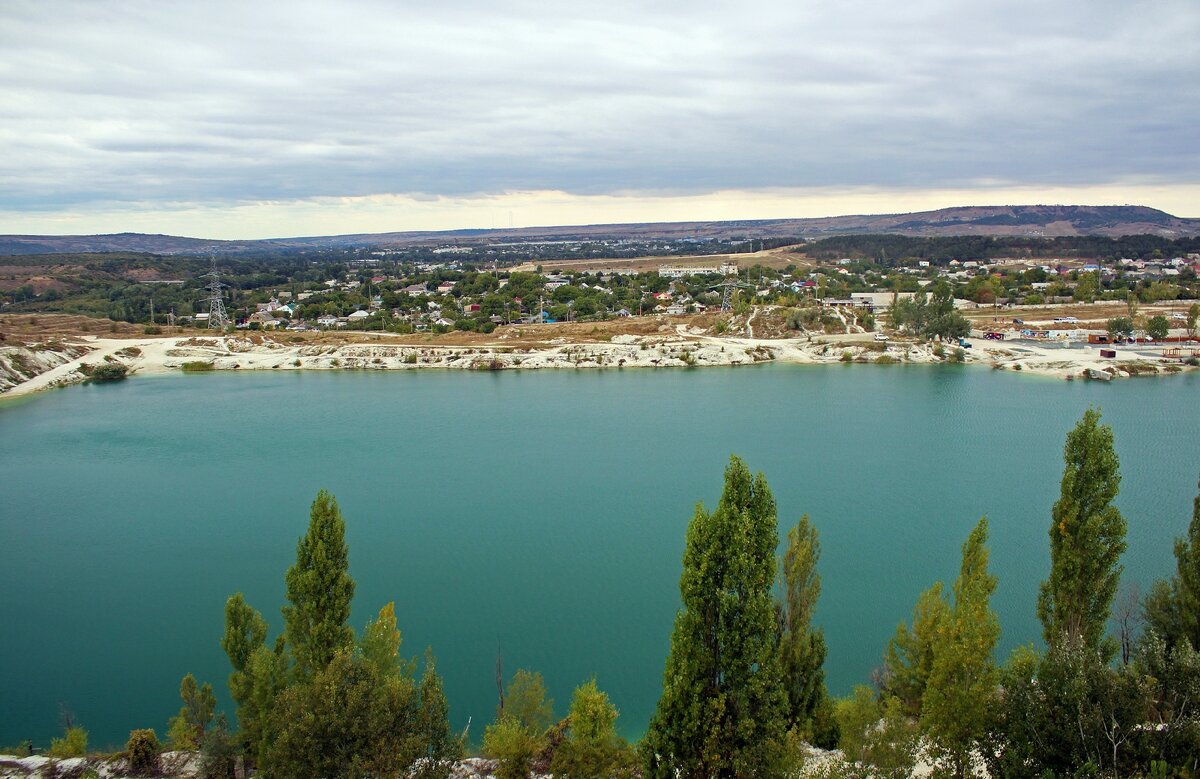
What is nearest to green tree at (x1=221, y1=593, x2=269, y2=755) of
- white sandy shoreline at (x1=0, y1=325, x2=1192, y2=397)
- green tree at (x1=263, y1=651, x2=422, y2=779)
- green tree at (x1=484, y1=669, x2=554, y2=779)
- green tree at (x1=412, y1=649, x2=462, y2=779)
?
green tree at (x1=263, y1=651, x2=422, y2=779)

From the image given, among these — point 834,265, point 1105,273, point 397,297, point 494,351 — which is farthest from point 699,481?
point 834,265

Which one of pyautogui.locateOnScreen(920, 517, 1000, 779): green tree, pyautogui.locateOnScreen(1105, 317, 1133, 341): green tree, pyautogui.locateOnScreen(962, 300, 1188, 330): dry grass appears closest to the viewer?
pyautogui.locateOnScreen(920, 517, 1000, 779): green tree

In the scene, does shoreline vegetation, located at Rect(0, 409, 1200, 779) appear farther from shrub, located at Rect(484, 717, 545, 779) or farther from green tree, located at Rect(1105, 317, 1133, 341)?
green tree, located at Rect(1105, 317, 1133, 341)

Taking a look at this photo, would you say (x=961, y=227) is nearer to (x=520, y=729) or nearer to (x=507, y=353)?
(x=507, y=353)

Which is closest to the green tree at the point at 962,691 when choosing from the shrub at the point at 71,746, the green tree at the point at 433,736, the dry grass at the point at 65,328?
the green tree at the point at 433,736

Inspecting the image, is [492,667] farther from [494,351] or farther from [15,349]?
[15,349]

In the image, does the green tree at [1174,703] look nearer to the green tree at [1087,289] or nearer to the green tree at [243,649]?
the green tree at [243,649]

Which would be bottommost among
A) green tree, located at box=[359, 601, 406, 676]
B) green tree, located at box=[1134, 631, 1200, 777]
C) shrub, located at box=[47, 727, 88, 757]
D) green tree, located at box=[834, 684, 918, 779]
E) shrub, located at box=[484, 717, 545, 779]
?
shrub, located at box=[47, 727, 88, 757]
